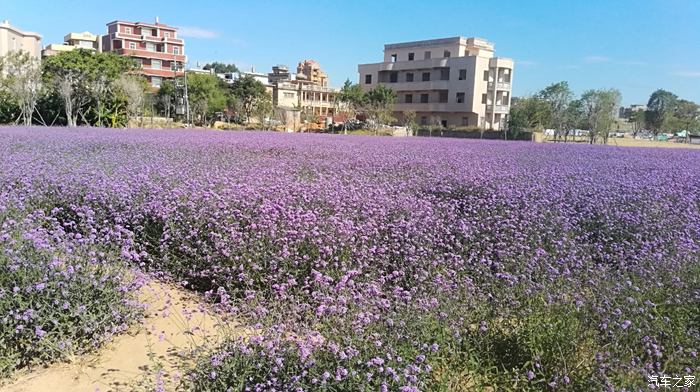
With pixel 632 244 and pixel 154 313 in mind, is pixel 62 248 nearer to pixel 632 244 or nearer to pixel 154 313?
pixel 154 313

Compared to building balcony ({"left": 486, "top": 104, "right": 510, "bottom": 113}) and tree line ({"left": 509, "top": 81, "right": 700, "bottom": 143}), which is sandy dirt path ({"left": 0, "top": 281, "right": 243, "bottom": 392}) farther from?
building balcony ({"left": 486, "top": 104, "right": 510, "bottom": 113})

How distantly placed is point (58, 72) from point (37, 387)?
35251mm

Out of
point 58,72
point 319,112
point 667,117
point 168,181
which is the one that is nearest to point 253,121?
point 319,112

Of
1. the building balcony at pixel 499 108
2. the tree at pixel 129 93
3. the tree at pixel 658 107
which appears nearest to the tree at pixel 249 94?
the tree at pixel 129 93

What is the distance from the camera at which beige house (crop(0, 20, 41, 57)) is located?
163ft

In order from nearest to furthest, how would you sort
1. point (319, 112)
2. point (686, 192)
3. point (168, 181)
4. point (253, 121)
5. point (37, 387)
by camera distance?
point (37, 387) → point (168, 181) → point (686, 192) → point (253, 121) → point (319, 112)

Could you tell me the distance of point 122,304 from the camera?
3422 millimetres

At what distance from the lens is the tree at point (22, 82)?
30.3 m

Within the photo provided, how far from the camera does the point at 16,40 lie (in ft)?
173

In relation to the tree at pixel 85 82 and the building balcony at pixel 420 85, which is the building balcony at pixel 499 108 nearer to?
the building balcony at pixel 420 85

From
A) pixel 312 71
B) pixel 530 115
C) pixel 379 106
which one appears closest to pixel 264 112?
pixel 379 106

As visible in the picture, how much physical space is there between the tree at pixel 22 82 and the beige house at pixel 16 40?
675 inches

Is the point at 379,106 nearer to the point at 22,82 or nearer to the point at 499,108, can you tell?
the point at 499,108

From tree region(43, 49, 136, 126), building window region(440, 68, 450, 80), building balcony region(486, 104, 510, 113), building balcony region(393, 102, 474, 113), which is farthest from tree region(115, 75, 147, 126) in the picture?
building balcony region(486, 104, 510, 113)
